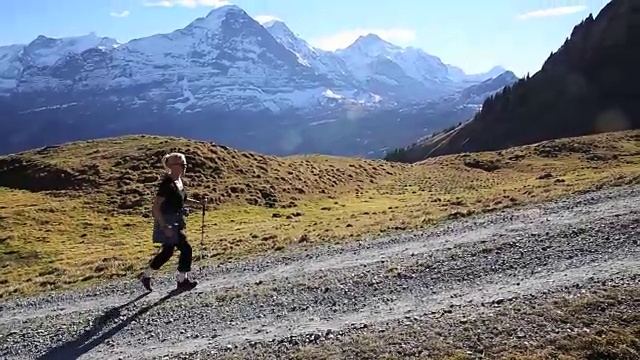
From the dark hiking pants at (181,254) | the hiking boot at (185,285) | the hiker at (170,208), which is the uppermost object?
the hiker at (170,208)

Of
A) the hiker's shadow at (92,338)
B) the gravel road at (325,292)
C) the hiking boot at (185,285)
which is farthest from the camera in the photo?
the hiking boot at (185,285)

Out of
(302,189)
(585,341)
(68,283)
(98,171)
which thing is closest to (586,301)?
(585,341)

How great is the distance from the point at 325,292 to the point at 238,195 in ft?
126

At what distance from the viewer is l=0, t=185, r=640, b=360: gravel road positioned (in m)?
12.0

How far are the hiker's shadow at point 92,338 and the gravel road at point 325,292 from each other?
3 centimetres

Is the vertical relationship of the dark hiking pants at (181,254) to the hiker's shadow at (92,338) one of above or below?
above

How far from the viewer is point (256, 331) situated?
12.1 m

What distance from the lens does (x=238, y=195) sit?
51.8 metres

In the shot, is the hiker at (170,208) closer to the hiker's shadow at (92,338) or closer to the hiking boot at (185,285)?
the hiking boot at (185,285)

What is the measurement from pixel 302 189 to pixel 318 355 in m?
46.7

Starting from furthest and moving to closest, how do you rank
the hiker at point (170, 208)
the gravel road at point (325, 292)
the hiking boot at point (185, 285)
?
the hiking boot at point (185, 285) < the hiker at point (170, 208) < the gravel road at point (325, 292)

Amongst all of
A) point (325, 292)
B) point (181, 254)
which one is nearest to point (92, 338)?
point (181, 254)

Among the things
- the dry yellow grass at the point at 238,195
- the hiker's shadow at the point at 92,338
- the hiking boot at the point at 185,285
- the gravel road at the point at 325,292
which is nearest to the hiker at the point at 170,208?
the hiking boot at the point at 185,285

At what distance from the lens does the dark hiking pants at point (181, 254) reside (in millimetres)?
15117
